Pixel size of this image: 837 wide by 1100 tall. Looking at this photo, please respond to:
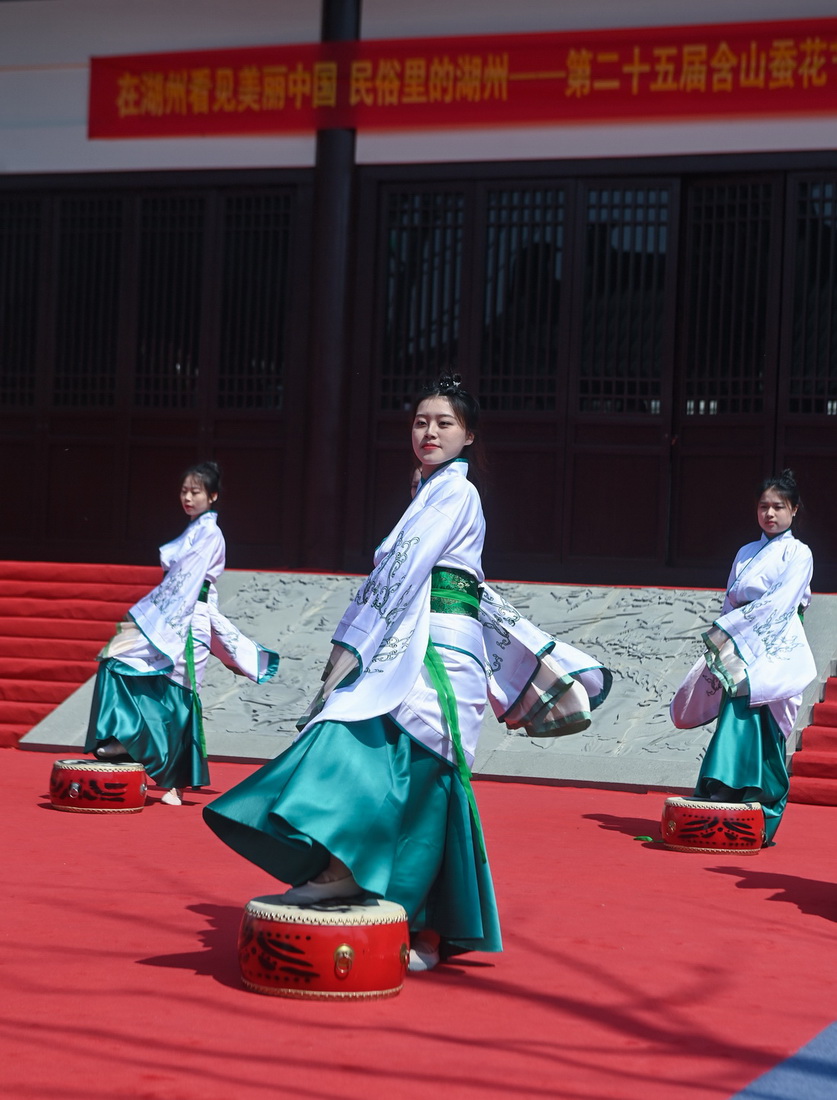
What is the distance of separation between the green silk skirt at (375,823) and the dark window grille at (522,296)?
734 cm

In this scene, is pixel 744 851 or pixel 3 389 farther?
pixel 3 389

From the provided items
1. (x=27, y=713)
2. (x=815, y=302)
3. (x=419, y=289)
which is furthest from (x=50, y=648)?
(x=815, y=302)

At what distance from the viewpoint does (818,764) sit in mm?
7383

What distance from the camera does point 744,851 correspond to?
5539mm

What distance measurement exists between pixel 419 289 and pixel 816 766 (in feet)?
16.3

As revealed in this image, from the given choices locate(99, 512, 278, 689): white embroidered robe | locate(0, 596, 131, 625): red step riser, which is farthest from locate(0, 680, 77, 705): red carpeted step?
locate(99, 512, 278, 689): white embroidered robe

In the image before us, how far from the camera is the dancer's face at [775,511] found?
6004 mm

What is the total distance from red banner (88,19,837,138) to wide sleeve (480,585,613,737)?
7.28 m

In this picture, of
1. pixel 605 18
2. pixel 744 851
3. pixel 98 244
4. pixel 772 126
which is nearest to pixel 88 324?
pixel 98 244

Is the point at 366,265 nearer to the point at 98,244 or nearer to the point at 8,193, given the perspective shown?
the point at 98,244

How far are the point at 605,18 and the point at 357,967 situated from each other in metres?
8.84

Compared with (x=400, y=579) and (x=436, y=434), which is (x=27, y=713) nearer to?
(x=436, y=434)

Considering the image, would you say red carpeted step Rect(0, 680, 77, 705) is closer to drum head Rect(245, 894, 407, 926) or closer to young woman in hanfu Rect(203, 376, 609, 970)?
young woman in hanfu Rect(203, 376, 609, 970)

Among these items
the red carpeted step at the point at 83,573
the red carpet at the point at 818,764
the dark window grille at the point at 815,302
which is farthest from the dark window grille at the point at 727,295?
the red carpeted step at the point at 83,573
